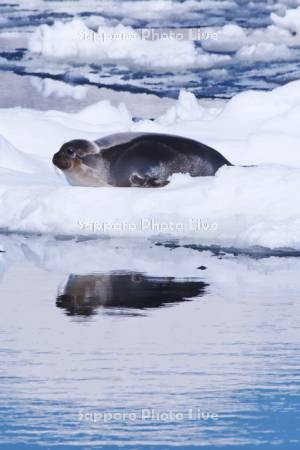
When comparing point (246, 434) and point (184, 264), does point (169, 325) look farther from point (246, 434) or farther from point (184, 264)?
point (184, 264)

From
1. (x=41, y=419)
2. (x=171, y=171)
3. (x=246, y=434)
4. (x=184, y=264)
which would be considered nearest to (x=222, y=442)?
(x=246, y=434)

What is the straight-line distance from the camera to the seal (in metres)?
17.5

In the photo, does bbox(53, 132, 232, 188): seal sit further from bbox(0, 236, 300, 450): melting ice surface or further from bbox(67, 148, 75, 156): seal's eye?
bbox(0, 236, 300, 450): melting ice surface

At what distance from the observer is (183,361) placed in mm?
7547

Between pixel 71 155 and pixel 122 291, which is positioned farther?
pixel 71 155

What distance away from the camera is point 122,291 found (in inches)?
415

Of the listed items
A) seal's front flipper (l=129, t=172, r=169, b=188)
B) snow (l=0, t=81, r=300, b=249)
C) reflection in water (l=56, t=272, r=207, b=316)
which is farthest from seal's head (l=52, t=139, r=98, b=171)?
reflection in water (l=56, t=272, r=207, b=316)

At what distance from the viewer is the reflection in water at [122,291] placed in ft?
32.1

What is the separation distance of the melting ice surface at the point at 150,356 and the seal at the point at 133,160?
5.12 meters

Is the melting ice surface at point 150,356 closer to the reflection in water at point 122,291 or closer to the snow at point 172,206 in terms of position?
the reflection in water at point 122,291

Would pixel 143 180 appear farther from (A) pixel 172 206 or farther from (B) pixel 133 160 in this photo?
(A) pixel 172 206

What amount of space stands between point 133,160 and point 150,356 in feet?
32.8

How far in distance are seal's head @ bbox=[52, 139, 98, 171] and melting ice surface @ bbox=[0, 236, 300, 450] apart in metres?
5.42

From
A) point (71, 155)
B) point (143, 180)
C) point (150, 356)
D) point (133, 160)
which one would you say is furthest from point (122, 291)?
point (71, 155)
